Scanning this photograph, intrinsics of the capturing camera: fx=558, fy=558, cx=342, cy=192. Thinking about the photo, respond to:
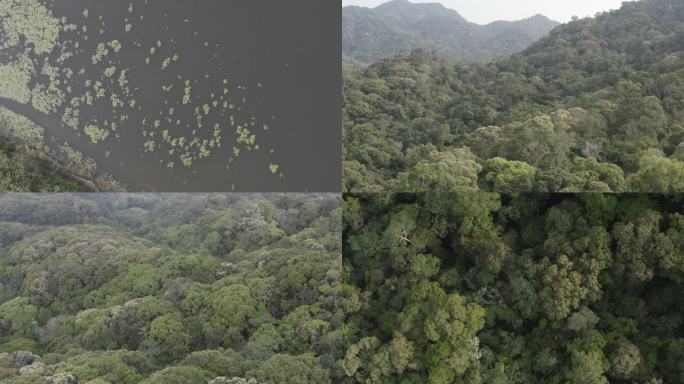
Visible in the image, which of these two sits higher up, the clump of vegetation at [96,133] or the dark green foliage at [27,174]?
the clump of vegetation at [96,133]

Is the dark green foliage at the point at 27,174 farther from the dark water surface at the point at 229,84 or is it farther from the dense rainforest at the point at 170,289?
the dark water surface at the point at 229,84

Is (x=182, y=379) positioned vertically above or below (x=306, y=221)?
below

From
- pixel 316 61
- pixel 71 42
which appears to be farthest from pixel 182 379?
→ pixel 71 42

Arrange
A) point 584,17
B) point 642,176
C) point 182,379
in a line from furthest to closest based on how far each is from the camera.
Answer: point 584,17
point 182,379
point 642,176

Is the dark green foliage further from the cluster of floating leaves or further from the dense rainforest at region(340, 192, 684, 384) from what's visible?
the dense rainforest at region(340, 192, 684, 384)

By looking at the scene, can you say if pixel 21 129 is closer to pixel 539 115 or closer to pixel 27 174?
pixel 27 174

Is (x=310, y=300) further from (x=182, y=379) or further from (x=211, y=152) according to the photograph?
(x=211, y=152)

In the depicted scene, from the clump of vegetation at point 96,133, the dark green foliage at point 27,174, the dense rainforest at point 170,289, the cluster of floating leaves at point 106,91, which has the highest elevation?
the cluster of floating leaves at point 106,91

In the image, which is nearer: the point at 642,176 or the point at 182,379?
the point at 642,176

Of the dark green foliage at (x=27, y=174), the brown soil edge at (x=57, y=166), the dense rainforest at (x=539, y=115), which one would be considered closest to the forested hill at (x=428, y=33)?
the dense rainforest at (x=539, y=115)
